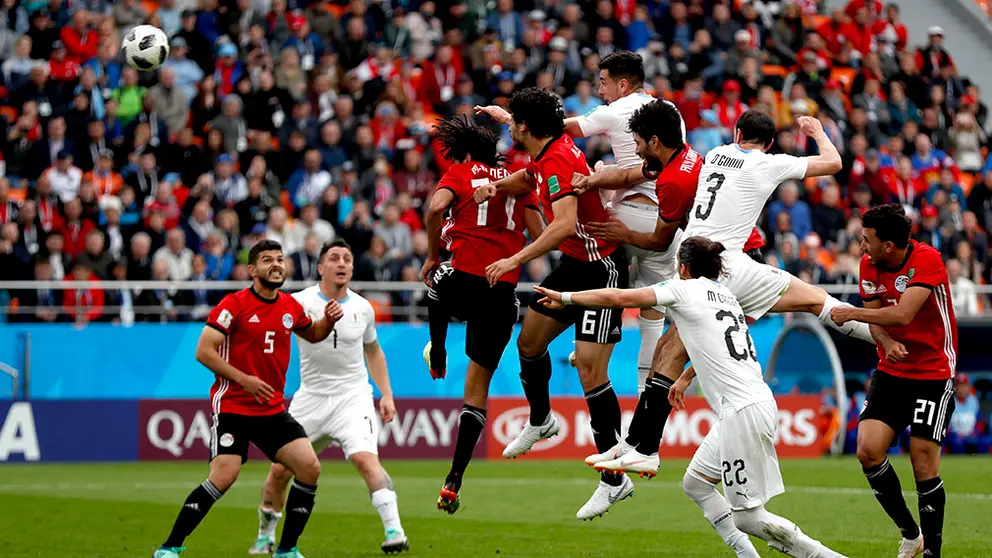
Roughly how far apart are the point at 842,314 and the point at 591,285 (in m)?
1.87

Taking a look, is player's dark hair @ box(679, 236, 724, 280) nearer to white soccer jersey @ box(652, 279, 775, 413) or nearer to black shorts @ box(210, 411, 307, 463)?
white soccer jersey @ box(652, 279, 775, 413)

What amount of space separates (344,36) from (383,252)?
5.57 m

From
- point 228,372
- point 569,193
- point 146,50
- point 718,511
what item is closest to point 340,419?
point 228,372

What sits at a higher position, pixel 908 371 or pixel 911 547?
pixel 908 371

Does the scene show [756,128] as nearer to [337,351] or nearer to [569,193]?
[569,193]

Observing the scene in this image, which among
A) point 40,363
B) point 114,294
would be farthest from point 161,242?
point 40,363

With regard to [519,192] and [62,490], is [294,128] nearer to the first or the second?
[62,490]

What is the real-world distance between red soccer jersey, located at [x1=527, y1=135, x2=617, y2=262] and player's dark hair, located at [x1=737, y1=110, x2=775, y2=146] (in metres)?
1.18

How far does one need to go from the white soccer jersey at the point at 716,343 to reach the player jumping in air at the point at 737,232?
0.82 metres

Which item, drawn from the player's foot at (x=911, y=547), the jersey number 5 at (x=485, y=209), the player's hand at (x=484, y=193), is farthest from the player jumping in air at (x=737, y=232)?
the player's foot at (x=911, y=547)

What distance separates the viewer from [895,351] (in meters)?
A: 10.8

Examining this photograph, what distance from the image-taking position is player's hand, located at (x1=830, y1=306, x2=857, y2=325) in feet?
34.0

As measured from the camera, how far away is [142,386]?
2092 cm

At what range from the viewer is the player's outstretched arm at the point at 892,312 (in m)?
10.4
